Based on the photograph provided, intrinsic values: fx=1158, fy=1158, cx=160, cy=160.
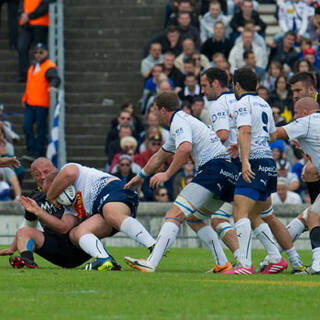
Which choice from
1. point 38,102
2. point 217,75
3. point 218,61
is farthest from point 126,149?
point 217,75

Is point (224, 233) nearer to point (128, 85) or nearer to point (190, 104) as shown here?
point (190, 104)

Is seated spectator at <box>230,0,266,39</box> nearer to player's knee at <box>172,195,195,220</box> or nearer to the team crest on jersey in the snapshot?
the team crest on jersey

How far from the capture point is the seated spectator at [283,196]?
20234mm

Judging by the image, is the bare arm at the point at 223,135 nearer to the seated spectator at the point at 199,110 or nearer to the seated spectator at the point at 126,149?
A: the seated spectator at the point at 126,149

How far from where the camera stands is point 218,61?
23.0 meters

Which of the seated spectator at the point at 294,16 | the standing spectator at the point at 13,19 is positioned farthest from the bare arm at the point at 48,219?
the seated spectator at the point at 294,16

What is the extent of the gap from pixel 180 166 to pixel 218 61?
36.2ft

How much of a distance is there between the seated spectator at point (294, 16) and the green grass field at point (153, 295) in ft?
48.0

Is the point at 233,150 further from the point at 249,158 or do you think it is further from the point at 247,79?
the point at 247,79

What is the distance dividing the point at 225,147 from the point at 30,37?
12.7m

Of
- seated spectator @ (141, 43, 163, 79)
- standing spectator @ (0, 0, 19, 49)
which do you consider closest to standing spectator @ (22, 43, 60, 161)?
seated spectator @ (141, 43, 163, 79)

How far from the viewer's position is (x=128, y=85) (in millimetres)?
25641

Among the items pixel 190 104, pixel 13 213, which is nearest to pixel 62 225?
pixel 13 213

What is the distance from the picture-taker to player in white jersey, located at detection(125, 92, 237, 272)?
12.2m
